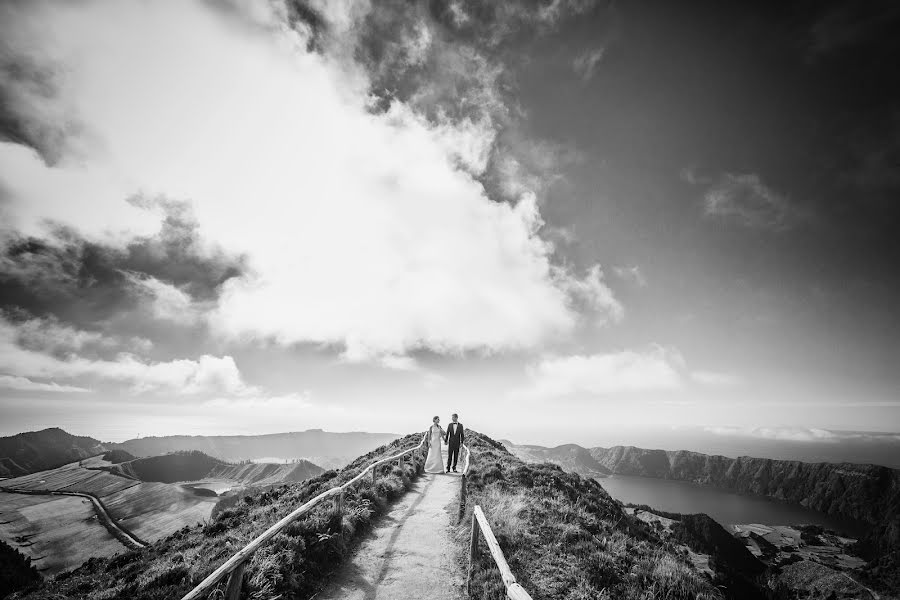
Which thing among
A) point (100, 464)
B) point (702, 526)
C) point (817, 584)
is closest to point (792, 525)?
point (702, 526)

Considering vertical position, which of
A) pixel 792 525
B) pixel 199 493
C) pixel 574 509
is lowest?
pixel 792 525

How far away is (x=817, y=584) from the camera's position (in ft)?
226

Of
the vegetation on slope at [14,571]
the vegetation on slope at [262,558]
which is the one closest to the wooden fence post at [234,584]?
the vegetation on slope at [262,558]

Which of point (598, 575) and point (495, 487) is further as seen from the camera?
point (495, 487)

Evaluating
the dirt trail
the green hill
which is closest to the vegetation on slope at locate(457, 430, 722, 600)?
the green hill

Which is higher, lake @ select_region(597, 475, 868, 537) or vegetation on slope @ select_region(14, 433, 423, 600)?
vegetation on slope @ select_region(14, 433, 423, 600)

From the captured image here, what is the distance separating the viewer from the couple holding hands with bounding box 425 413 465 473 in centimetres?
1711

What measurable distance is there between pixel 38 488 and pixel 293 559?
681 feet

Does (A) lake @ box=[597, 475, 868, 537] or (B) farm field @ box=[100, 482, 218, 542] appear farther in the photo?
(A) lake @ box=[597, 475, 868, 537]

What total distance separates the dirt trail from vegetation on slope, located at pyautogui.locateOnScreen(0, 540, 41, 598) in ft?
255

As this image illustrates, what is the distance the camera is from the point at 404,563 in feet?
25.2

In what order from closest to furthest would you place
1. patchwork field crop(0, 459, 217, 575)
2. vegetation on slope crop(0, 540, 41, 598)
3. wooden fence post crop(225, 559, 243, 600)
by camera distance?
1. wooden fence post crop(225, 559, 243, 600)
2. vegetation on slope crop(0, 540, 41, 598)
3. patchwork field crop(0, 459, 217, 575)

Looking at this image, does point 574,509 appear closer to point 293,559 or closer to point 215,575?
point 293,559

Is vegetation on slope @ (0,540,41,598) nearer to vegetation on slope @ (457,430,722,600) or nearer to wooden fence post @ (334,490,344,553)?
wooden fence post @ (334,490,344,553)
